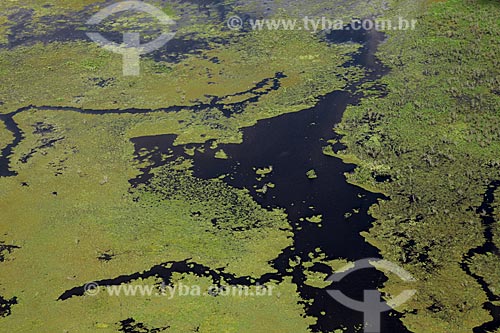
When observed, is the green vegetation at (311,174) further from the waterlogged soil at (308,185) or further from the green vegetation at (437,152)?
the green vegetation at (437,152)

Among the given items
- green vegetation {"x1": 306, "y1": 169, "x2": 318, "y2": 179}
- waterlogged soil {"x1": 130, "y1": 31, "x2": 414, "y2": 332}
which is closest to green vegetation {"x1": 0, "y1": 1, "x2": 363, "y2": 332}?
waterlogged soil {"x1": 130, "y1": 31, "x2": 414, "y2": 332}

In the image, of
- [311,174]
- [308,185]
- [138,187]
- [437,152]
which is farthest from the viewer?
[138,187]

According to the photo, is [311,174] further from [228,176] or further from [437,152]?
[437,152]

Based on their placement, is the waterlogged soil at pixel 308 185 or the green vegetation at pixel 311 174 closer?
the waterlogged soil at pixel 308 185

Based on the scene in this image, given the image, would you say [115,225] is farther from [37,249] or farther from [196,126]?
[196,126]

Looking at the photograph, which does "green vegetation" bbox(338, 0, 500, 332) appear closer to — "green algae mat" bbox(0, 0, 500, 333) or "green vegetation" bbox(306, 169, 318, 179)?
"green algae mat" bbox(0, 0, 500, 333)

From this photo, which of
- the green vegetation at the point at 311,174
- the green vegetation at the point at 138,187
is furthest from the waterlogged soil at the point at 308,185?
the green vegetation at the point at 138,187

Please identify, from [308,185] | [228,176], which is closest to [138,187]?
[228,176]
